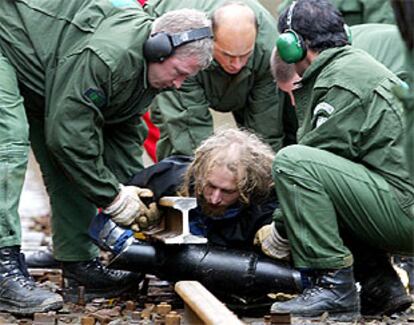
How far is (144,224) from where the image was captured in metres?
6.10

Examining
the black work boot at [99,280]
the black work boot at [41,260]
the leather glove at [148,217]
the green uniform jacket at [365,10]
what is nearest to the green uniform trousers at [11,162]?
the leather glove at [148,217]

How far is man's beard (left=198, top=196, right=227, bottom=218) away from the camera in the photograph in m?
5.86

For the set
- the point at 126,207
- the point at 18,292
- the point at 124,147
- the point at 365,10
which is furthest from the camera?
the point at 365,10

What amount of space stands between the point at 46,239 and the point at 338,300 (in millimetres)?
4269

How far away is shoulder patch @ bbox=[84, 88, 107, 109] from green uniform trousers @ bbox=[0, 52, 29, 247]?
31cm

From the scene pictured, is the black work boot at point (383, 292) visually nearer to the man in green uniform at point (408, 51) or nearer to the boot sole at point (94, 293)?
the boot sole at point (94, 293)

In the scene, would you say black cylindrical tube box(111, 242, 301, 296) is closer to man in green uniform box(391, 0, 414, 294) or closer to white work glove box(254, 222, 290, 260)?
white work glove box(254, 222, 290, 260)

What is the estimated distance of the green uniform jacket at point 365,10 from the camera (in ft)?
26.6

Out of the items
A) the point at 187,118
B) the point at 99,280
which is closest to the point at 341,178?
the point at 99,280

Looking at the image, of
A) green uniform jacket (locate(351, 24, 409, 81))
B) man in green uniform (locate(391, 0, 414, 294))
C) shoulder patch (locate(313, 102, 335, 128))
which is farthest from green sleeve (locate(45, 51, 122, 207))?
man in green uniform (locate(391, 0, 414, 294))

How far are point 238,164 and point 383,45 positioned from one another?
1765 mm

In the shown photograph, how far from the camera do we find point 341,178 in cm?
555

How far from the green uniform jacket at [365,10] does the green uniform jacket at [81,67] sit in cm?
233

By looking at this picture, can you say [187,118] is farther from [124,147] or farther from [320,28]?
[320,28]
